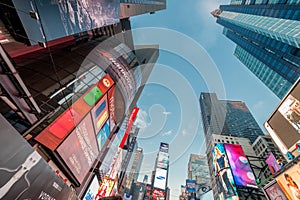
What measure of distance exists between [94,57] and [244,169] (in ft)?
95.0

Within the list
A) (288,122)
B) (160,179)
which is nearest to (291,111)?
(288,122)

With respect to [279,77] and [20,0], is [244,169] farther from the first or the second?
[279,77]

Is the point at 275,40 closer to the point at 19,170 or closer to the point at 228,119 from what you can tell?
the point at 19,170

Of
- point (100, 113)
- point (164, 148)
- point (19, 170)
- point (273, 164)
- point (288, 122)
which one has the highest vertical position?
point (164, 148)

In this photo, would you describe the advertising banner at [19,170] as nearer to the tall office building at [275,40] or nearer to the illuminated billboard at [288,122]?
the illuminated billboard at [288,122]

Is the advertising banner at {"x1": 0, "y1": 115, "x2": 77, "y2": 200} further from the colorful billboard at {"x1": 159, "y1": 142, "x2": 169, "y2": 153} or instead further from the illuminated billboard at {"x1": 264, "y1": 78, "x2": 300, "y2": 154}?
the colorful billboard at {"x1": 159, "y1": 142, "x2": 169, "y2": 153}

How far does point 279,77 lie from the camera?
49000 millimetres

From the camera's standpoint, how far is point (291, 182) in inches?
245

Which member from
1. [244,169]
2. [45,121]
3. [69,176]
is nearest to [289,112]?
[45,121]

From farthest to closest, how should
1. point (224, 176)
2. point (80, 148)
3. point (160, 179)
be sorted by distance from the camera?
point (160, 179), point (224, 176), point (80, 148)

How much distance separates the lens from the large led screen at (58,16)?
24.5 ft

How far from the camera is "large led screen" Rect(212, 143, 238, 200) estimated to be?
67.7ft

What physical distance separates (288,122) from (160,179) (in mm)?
61092

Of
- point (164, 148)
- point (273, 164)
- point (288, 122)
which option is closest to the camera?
point (288, 122)
